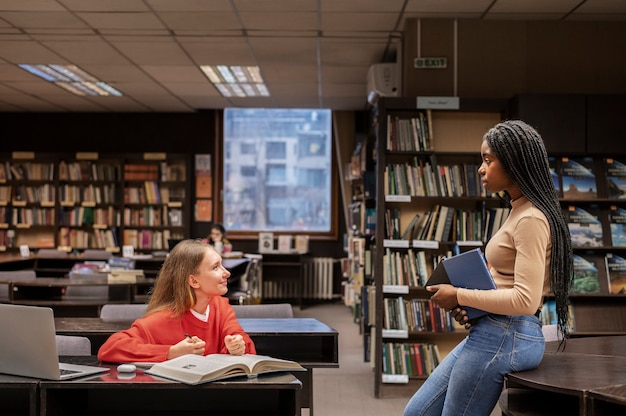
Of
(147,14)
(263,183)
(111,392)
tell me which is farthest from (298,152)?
(111,392)

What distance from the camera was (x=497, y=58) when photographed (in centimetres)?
596

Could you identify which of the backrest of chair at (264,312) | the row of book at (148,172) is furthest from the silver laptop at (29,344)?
the row of book at (148,172)

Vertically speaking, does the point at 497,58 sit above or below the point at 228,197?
above

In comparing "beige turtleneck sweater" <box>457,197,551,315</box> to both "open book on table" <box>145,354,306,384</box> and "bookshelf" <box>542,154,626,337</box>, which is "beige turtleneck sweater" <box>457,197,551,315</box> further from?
"bookshelf" <box>542,154,626,337</box>

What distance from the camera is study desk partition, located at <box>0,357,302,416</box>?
213cm

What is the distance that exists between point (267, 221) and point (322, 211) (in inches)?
36.6

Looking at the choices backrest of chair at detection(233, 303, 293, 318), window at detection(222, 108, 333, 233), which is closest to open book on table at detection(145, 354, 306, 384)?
backrest of chair at detection(233, 303, 293, 318)

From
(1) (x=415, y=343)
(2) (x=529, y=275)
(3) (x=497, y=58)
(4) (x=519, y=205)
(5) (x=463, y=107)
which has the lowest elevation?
(1) (x=415, y=343)

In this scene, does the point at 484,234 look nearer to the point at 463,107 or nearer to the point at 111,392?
the point at 463,107

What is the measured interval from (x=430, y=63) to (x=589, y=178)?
156 cm

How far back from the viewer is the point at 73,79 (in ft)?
28.8

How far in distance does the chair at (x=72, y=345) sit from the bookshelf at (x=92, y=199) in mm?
8213

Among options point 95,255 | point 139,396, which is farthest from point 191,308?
point 95,255

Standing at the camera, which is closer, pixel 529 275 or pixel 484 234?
pixel 529 275
